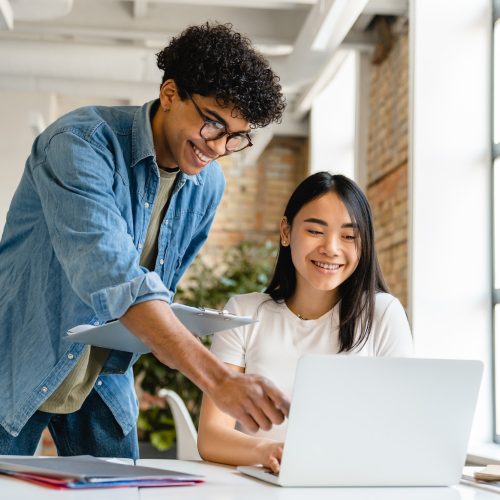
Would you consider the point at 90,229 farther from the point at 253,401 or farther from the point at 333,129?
the point at 333,129

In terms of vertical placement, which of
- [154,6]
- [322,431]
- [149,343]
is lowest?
[322,431]

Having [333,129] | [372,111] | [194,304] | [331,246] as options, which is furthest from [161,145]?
[333,129]

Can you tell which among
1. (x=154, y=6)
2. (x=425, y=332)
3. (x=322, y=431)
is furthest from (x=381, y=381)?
(x=154, y=6)

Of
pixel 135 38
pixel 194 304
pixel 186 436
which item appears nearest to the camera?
pixel 186 436

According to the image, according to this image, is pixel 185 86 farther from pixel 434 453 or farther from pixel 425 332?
pixel 425 332

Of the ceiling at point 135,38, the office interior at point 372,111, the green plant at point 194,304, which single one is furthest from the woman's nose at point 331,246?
the green plant at point 194,304

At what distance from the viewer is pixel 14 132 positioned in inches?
287

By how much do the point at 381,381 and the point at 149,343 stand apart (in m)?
0.42

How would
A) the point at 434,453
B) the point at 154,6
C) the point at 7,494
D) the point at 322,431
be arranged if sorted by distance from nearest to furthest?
1. the point at 7,494
2. the point at 322,431
3. the point at 434,453
4. the point at 154,6

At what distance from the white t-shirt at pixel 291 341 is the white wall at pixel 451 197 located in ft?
6.44

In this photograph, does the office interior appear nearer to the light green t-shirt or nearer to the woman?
the woman

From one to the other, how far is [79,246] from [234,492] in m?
0.59

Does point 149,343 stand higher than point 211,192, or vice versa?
point 211,192

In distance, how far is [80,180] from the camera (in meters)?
1.78
